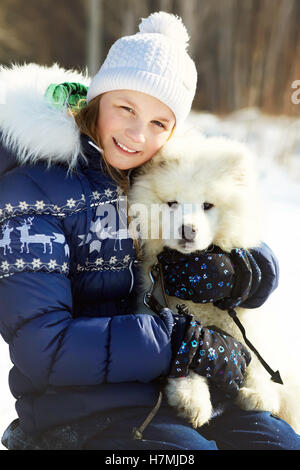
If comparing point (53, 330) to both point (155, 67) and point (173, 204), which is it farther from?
point (155, 67)

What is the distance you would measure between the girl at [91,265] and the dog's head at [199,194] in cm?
8

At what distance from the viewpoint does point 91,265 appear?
157 centimetres

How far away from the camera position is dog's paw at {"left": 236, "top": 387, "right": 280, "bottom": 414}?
157cm

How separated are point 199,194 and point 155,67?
0.47 meters

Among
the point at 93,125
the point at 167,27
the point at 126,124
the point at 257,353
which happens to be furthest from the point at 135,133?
the point at 257,353

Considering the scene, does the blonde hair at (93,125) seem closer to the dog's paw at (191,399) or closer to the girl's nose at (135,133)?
the girl's nose at (135,133)

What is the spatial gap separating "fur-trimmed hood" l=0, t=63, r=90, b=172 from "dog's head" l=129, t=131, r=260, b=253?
342 mm

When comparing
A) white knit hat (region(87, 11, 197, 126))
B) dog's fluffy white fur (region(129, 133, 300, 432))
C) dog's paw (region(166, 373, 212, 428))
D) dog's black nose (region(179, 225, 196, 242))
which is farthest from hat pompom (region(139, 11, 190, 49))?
dog's paw (region(166, 373, 212, 428))

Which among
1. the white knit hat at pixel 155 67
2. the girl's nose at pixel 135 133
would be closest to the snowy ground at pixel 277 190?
the white knit hat at pixel 155 67

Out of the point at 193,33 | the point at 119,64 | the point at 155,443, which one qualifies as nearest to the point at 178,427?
the point at 155,443

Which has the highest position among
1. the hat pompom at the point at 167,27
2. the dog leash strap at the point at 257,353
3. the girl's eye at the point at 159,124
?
the hat pompom at the point at 167,27

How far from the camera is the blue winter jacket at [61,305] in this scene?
4.42 feet

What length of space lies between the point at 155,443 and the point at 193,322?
0.38m

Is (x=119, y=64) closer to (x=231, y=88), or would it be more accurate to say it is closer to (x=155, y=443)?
(x=155, y=443)
